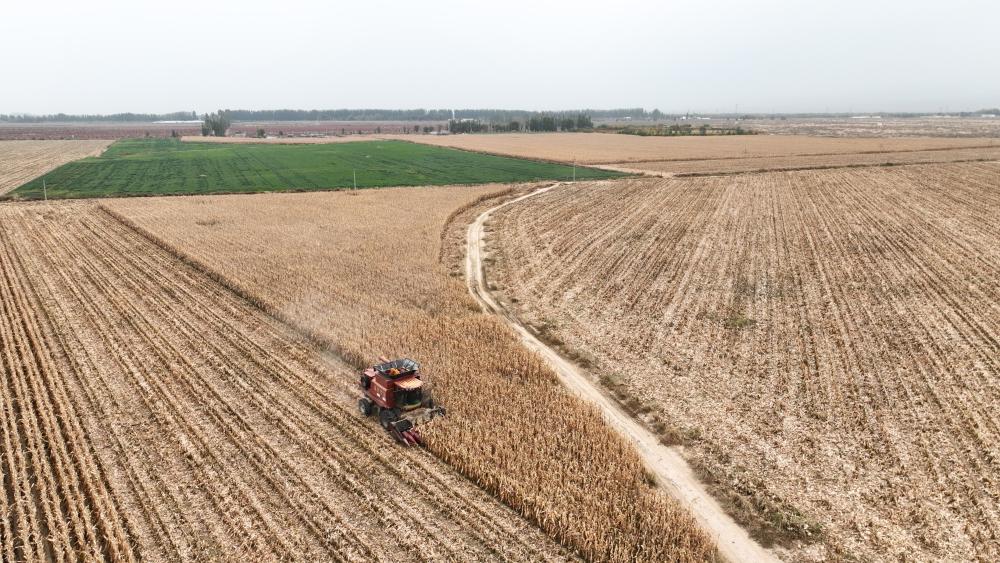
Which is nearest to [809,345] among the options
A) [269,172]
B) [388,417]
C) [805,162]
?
[388,417]

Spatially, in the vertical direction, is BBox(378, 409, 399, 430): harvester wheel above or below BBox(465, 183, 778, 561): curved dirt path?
above

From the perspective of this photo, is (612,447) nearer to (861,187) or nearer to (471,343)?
(471,343)

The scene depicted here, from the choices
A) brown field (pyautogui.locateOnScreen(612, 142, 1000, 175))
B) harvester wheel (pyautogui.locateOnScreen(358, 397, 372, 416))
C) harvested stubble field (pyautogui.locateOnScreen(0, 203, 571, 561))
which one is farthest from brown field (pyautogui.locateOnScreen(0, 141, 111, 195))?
brown field (pyautogui.locateOnScreen(612, 142, 1000, 175))

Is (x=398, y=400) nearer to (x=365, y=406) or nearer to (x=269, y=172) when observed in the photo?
(x=365, y=406)

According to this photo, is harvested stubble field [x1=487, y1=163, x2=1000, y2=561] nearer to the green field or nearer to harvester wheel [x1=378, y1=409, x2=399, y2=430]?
harvester wheel [x1=378, y1=409, x2=399, y2=430]

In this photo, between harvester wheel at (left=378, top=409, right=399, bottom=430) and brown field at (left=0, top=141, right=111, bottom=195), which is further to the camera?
brown field at (left=0, top=141, right=111, bottom=195)

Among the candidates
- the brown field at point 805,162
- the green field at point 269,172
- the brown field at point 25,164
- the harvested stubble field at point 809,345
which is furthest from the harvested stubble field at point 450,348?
the brown field at point 805,162

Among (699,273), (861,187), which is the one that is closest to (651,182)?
(861,187)

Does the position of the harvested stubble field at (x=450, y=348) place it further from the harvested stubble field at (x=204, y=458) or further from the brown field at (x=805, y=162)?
the brown field at (x=805, y=162)
